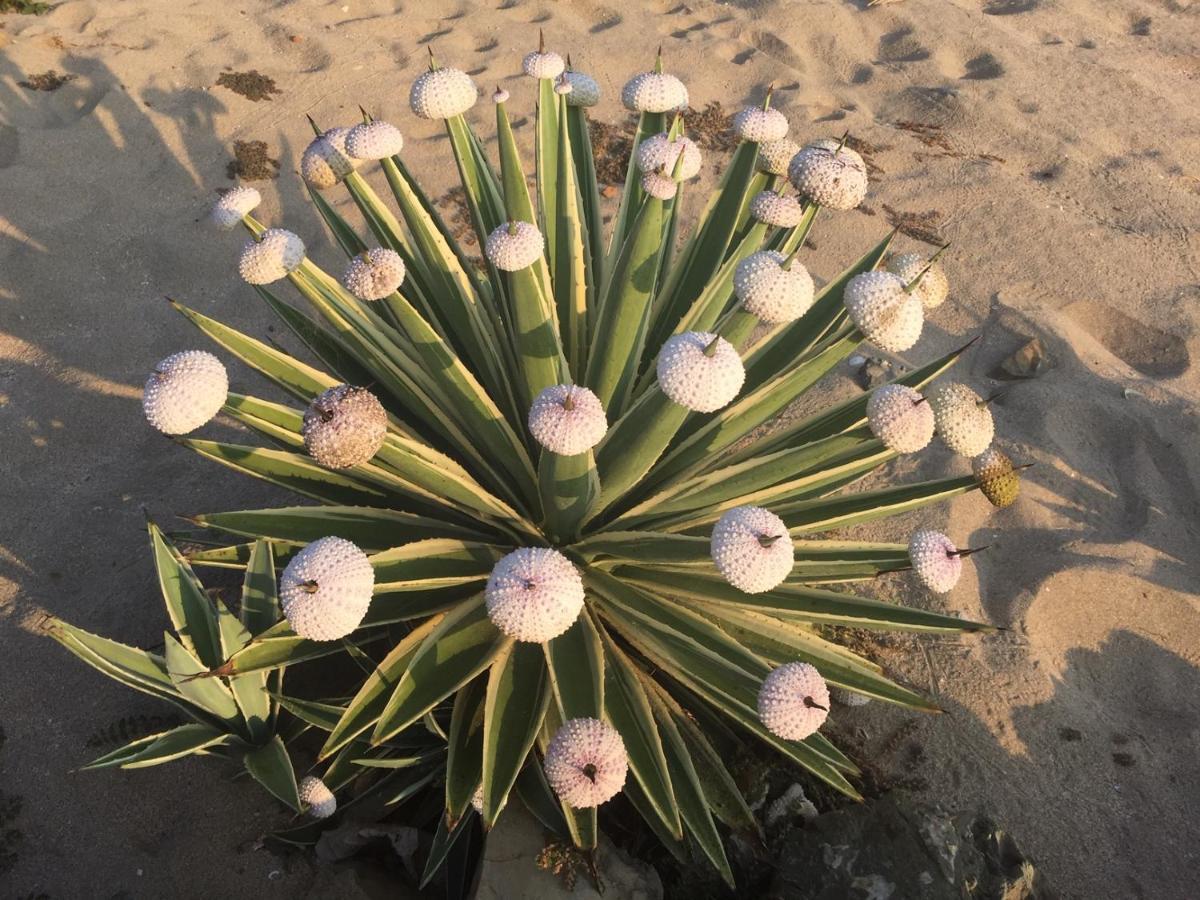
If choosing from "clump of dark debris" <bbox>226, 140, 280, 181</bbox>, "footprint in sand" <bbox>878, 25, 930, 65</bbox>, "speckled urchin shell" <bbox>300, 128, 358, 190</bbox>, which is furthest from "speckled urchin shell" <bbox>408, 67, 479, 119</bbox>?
"footprint in sand" <bbox>878, 25, 930, 65</bbox>

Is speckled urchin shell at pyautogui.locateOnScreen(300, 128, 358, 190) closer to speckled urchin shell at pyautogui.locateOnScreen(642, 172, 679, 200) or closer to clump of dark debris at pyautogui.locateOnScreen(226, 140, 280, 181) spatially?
speckled urchin shell at pyautogui.locateOnScreen(642, 172, 679, 200)

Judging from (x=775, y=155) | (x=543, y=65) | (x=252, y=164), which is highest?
(x=543, y=65)

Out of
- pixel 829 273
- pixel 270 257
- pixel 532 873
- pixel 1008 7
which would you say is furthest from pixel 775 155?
pixel 1008 7

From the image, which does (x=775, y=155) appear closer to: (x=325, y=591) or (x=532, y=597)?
(x=532, y=597)

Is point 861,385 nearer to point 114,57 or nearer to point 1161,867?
point 1161,867

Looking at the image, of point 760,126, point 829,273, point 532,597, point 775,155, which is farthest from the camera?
point 829,273

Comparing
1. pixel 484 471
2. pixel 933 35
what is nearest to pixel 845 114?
pixel 933 35

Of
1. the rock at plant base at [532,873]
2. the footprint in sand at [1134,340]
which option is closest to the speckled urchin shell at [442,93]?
the rock at plant base at [532,873]

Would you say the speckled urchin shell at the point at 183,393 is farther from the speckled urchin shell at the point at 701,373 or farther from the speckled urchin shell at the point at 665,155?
the speckled urchin shell at the point at 665,155
